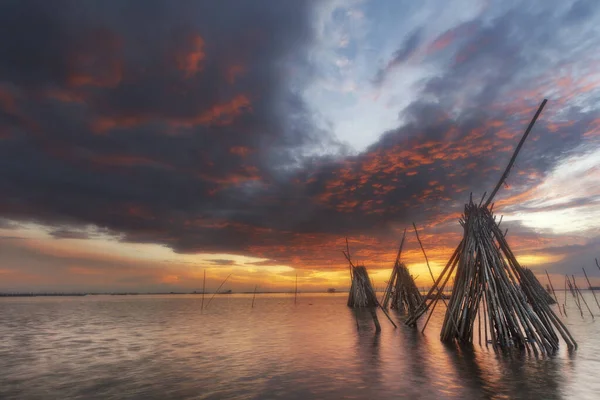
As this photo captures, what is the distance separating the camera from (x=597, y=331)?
23.0 m

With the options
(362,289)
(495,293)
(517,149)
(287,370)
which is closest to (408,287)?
(362,289)

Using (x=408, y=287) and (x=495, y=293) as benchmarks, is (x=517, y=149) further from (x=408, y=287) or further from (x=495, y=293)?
(x=408, y=287)

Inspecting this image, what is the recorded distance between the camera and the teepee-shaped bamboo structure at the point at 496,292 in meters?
14.1

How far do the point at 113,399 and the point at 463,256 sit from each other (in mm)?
14117

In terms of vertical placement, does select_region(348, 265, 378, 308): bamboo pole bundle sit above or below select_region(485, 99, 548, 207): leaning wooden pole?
below

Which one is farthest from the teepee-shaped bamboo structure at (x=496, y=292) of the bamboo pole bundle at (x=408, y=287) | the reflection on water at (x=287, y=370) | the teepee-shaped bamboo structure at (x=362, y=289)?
the teepee-shaped bamboo structure at (x=362, y=289)

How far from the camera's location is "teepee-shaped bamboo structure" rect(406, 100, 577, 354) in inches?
555

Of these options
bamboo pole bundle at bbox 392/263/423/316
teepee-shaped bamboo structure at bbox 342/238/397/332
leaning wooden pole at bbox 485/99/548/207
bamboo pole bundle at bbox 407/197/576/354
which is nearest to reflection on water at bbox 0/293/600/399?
bamboo pole bundle at bbox 407/197/576/354

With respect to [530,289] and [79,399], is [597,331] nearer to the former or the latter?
[530,289]

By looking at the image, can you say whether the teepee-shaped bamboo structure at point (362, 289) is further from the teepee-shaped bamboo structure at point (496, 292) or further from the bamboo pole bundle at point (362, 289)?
the teepee-shaped bamboo structure at point (496, 292)

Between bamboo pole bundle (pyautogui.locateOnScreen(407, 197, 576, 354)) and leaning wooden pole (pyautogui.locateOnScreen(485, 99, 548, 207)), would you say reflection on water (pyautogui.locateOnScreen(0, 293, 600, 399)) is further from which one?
leaning wooden pole (pyautogui.locateOnScreen(485, 99, 548, 207))

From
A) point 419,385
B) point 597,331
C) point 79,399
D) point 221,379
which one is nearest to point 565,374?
point 419,385

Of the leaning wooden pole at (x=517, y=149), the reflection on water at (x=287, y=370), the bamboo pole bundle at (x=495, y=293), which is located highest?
the leaning wooden pole at (x=517, y=149)

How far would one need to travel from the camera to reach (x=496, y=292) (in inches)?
574
